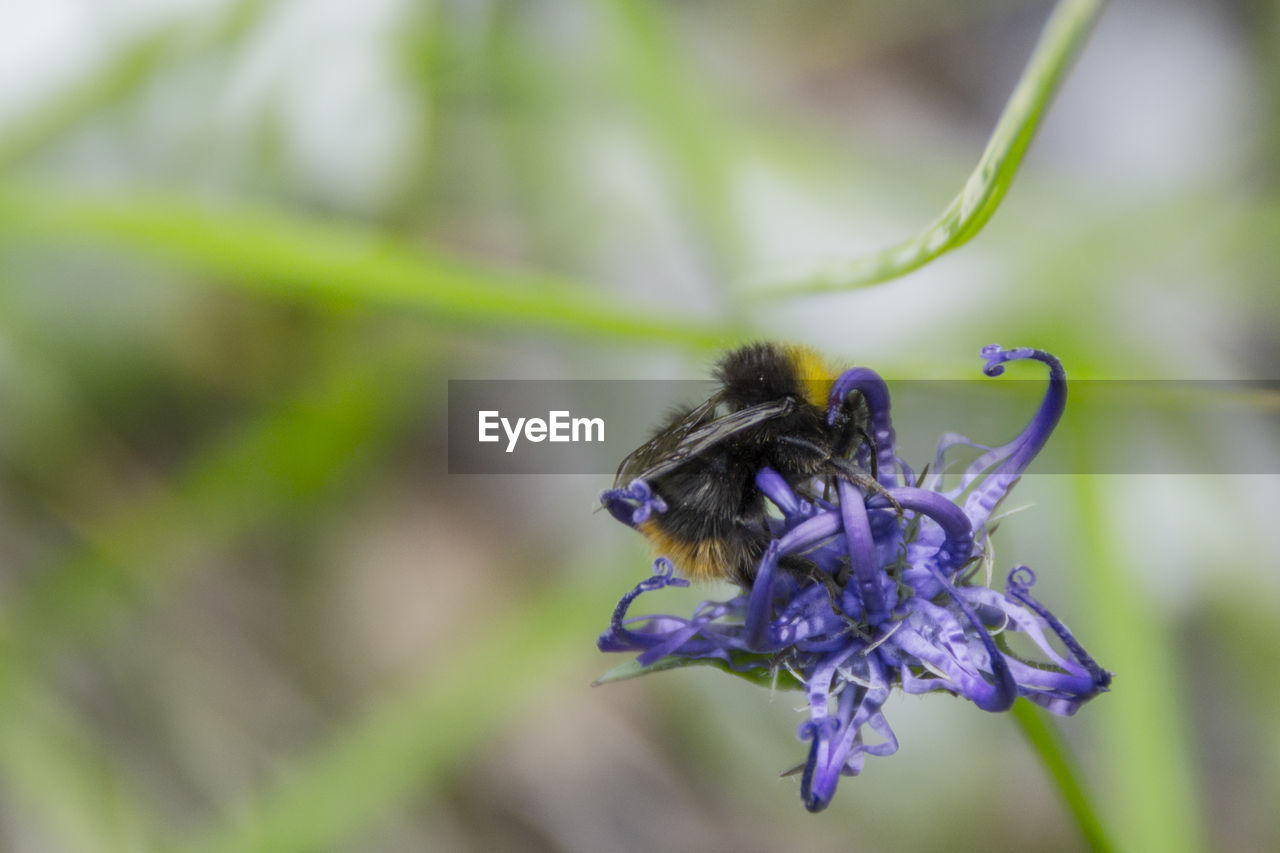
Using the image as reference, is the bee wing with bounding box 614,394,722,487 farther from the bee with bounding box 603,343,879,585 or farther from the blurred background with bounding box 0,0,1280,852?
the blurred background with bounding box 0,0,1280,852

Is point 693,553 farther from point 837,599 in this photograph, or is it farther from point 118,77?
point 118,77

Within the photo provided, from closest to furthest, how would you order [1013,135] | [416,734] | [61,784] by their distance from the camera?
1. [1013,135]
2. [416,734]
3. [61,784]

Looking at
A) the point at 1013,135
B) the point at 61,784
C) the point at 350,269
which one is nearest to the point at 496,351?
the point at 350,269

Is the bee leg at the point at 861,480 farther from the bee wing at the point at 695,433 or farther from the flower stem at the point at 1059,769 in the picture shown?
the flower stem at the point at 1059,769

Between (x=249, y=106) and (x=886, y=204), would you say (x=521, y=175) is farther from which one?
(x=886, y=204)

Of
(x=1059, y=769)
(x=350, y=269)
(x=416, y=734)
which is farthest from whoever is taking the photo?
(x=416, y=734)

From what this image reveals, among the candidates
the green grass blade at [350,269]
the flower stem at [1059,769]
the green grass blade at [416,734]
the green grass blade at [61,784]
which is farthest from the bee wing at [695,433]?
the green grass blade at [61,784]

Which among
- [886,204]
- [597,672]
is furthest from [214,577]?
[886,204]
